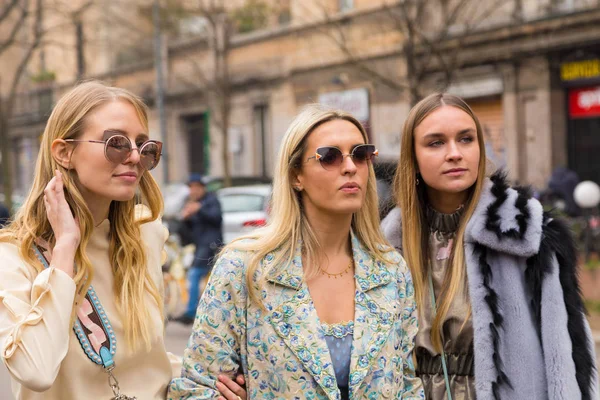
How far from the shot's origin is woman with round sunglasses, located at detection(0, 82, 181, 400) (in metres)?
2.68

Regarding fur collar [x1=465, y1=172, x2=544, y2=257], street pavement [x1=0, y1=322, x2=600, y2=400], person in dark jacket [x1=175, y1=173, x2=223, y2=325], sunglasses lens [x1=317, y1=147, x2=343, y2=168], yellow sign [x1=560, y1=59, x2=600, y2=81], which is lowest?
A: street pavement [x1=0, y1=322, x2=600, y2=400]

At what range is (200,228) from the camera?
38.9 feet

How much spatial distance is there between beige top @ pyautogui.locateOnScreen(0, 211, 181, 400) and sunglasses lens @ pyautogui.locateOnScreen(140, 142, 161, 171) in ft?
0.91

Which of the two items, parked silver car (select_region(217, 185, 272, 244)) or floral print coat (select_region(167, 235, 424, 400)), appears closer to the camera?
floral print coat (select_region(167, 235, 424, 400))

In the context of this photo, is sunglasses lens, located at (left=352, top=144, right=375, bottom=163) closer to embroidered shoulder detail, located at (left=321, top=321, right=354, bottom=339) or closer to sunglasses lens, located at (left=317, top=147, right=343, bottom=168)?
sunglasses lens, located at (left=317, top=147, right=343, bottom=168)

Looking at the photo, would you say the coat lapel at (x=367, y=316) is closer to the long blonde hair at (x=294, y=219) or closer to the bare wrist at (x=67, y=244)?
the long blonde hair at (x=294, y=219)

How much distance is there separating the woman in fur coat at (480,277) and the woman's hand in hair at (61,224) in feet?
4.70

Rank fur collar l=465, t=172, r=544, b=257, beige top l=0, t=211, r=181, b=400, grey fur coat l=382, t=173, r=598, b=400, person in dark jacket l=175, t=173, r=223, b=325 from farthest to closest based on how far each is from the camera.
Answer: person in dark jacket l=175, t=173, r=223, b=325 < fur collar l=465, t=172, r=544, b=257 < grey fur coat l=382, t=173, r=598, b=400 < beige top l=0, t=211, r=181, b=400

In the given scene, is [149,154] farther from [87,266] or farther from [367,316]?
[367,316]

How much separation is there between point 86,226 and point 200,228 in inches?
350

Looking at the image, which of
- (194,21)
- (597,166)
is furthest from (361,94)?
(194,21)

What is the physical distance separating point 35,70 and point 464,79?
24.8m

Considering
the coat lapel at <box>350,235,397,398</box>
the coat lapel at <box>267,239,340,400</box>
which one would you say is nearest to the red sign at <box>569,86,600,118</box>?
the coat lapel at <box>350,235,397,398</box>

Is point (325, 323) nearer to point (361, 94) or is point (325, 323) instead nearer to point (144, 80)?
point (361, 94)
